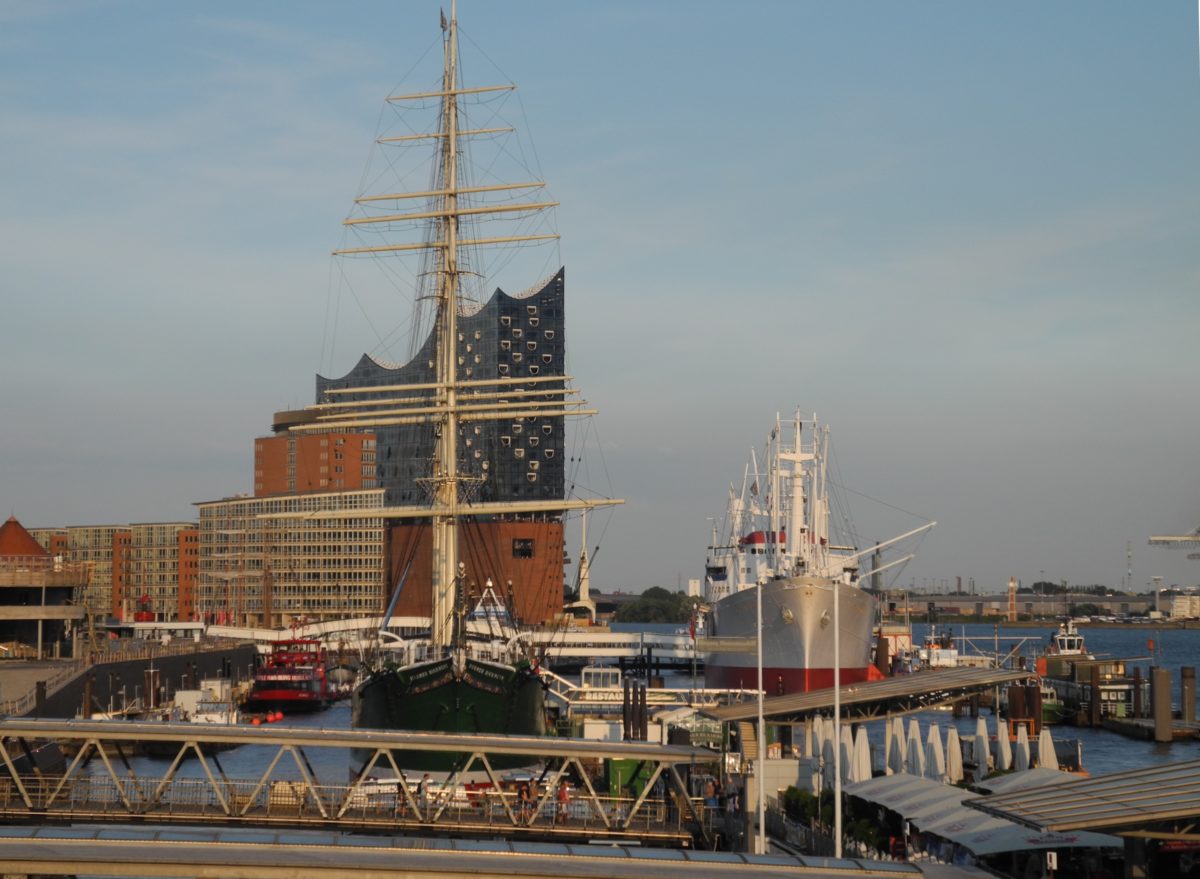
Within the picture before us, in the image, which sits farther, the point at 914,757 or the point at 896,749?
the point at 896,749

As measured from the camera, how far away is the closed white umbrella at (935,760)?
46125 mm

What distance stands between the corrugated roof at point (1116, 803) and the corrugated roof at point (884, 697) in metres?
21.1

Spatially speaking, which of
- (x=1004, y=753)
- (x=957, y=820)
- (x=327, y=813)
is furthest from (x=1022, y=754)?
(x=327, y=813)

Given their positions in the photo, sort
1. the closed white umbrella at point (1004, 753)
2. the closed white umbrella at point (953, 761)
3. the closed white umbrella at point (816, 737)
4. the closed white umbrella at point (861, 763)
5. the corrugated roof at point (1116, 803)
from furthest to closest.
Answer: the closed white umbrella at point (816, 737)
the closed white umbrella at point (1004, 753)
the closed white umbrella at point (953, 761)
the closed white umbrella at point (861, 763)
the corrugated roof at point (1116, 803)

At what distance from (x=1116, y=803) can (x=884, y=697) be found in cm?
3002

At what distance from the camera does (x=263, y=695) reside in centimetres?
9756

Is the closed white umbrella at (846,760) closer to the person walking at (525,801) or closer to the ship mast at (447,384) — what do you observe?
the person walking at (525,801)

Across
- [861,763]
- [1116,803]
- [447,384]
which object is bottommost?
[861,763]

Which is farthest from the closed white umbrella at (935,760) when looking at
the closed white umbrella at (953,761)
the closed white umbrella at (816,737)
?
the closed white umbrella at (816,737)

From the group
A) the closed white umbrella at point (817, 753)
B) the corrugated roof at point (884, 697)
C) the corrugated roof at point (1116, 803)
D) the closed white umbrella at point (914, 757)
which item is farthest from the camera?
the corrugated roof at point (884, 697)

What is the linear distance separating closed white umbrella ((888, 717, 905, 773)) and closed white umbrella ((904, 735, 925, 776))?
1.02 ft

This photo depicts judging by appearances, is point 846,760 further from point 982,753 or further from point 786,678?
point 786,678

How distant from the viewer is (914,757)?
4825 centimetres

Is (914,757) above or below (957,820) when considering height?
below
